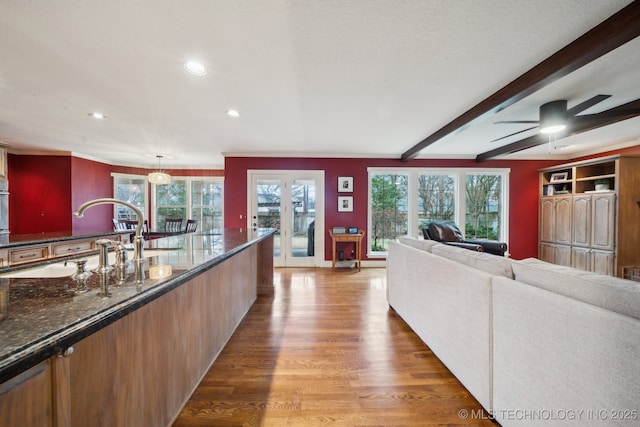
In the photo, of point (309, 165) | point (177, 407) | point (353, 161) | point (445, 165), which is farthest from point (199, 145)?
point (445, 165)

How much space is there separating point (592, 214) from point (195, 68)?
595 cm

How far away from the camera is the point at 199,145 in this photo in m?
4.52

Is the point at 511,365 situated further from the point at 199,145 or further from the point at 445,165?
the point at 199,145

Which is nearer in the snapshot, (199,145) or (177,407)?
(177,407)

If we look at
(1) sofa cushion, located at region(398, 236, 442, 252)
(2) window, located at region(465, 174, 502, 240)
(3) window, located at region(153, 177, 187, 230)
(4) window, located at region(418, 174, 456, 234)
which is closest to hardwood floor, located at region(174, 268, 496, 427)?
(1) sofa cushion, located at region(398, 236, 442, 252)

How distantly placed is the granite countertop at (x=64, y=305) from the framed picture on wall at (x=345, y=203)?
398 centimetres

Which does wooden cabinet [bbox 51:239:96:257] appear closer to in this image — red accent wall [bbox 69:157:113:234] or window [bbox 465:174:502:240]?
red accent wall [bbox 69:157:113:234]

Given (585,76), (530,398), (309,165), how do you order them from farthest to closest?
(309,165), (585,76), (530,398)

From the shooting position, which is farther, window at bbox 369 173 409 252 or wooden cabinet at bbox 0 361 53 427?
window at bbox 369 173 409 252

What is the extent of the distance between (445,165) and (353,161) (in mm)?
1977

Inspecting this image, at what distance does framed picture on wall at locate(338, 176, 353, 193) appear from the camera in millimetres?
5055

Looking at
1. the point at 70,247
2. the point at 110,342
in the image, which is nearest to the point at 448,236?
the point at 110,342

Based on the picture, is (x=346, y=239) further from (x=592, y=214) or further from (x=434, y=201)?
(x=592, y=214)

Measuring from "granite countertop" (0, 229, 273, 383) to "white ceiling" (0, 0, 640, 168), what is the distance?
1526mm
